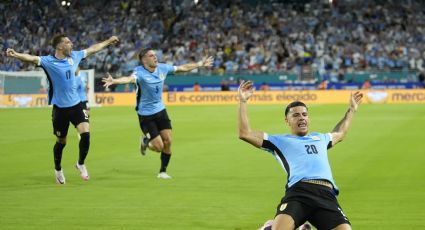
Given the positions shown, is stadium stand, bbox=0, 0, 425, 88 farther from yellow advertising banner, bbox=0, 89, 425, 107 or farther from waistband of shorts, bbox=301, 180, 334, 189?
waistband of shorts, bbox=301, 180, 334, 189

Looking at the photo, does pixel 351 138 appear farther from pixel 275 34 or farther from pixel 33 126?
pixel 275 34

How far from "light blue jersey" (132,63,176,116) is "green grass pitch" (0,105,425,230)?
1281 millimetres

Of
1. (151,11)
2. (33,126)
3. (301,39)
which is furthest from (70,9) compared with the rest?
(33,126)

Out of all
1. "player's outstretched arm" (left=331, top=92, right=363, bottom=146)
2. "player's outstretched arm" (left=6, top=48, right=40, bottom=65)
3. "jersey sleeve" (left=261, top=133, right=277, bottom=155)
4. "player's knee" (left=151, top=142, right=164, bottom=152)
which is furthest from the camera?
"player's knee" (left=151, top=142, right=164, bottom=152)

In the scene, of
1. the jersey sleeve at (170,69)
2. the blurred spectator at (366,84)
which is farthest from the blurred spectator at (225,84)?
the jersey sleeve at (170,69)

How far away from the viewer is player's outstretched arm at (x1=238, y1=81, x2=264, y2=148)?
25.6 feet

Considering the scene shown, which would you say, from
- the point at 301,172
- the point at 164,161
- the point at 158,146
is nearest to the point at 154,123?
the point at 158,146

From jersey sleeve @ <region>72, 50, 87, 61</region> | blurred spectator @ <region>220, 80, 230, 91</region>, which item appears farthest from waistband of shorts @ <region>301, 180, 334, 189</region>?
blurred spectator @ <region>220, 80, 230, 91</region>

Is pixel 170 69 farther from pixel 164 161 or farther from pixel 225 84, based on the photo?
pixel 225 84

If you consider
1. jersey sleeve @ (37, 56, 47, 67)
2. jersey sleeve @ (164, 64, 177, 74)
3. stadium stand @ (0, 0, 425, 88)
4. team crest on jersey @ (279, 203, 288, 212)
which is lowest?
team crest on jersey @ (279, 203, 288, 212)

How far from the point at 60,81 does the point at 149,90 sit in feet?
5.66

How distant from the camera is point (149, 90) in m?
14.9

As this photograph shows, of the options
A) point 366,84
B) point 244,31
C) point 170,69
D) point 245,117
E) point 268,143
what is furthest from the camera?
point 244,31

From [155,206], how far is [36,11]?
144 feet
